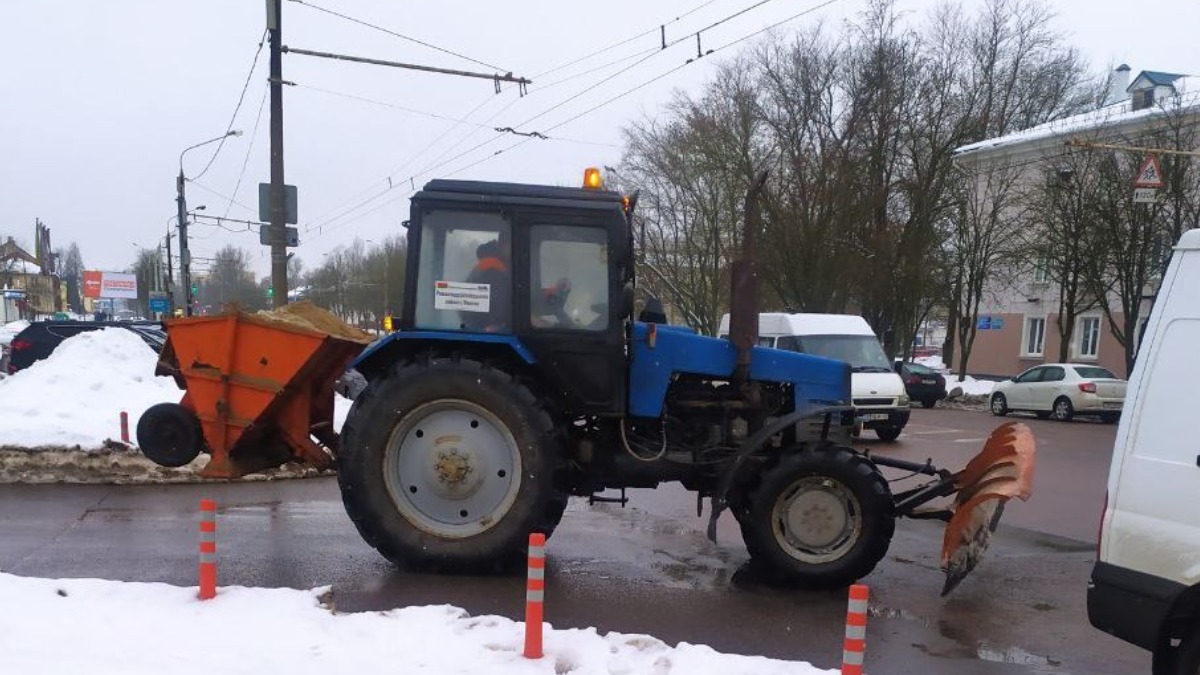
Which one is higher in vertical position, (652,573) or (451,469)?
(451,469)

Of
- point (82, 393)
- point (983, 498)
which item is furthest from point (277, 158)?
point (983, 498)

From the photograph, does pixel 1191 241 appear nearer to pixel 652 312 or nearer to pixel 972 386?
pixel 652 312

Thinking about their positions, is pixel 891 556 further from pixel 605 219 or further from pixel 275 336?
pixel 275 336

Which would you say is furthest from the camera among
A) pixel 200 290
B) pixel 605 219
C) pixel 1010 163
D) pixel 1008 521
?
pixel 200 290

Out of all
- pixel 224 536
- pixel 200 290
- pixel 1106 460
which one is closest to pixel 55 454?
pixel 224 536

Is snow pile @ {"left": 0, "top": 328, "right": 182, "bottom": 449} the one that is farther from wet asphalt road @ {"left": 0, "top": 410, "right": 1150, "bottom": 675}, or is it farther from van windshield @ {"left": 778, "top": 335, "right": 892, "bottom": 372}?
van windshield @ {"left": 778, "top": 335, "right": 892, "bottom": 372}

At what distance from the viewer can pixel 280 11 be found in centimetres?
1298

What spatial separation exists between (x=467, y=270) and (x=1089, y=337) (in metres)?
34.6

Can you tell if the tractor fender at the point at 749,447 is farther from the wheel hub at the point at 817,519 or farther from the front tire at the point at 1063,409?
the front tire at the point at 1063,409

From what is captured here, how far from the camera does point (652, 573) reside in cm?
646

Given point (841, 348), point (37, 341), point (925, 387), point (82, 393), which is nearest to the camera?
point (82, 393)

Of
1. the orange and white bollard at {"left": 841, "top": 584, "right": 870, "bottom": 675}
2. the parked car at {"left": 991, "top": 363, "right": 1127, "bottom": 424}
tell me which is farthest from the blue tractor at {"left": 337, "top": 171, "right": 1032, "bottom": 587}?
the parked car at {"left": 991, "top": 363, "right": 1127, "bottom": 424}

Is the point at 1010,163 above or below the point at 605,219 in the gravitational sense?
above

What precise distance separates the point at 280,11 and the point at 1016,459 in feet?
39.3
